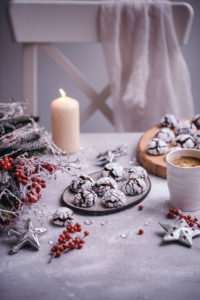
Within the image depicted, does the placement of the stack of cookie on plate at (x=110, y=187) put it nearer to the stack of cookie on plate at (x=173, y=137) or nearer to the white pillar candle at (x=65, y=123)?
the stack of cookie on plate at (x=173, y=137)

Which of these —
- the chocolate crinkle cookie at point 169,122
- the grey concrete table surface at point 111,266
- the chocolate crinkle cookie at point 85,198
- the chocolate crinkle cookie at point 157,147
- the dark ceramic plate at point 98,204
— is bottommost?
the grey concrete table surface at point 111,266

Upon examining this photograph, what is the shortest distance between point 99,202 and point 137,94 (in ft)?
2.70

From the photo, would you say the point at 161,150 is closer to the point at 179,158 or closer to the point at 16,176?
the point at 179,158

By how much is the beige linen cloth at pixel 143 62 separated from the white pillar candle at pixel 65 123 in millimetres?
499

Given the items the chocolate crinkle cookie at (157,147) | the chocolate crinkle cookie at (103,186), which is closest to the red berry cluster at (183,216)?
the chocolate crinkle cookie at (103,186)

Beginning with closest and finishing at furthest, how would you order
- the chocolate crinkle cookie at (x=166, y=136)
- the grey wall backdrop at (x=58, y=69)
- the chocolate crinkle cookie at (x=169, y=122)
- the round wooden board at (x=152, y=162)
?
the round wooden board at (x=152, y=162)
the chocolate crinkle cookie at (x=166, y=136)
the chocolate crinkle cookie at (x=169, y=122)
the grey wall backdrop at (x=58, y=69)

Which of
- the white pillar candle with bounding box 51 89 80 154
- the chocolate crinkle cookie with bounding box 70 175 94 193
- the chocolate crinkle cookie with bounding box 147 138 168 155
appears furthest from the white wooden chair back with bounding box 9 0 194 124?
the chocolate crinkle cookie with bounding box 70 175 94 193

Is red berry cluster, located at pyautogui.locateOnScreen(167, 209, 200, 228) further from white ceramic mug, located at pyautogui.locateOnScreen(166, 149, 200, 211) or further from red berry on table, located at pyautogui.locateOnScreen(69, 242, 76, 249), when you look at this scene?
red berry on table, located at pyautogui.locateOnScreen(69, 242, 76, 249)

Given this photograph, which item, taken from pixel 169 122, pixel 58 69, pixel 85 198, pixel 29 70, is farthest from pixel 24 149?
pixel 58 69

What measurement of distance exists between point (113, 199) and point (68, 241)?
5.3 inches

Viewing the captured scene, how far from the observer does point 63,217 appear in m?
0.74

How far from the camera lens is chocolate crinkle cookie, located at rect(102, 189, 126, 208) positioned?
0.78 m

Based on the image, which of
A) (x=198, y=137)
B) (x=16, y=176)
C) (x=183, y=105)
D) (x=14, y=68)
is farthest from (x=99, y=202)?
(x=14, y=68)

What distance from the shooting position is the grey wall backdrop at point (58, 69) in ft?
7.80
